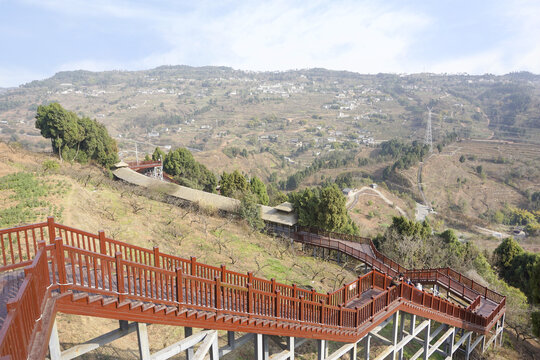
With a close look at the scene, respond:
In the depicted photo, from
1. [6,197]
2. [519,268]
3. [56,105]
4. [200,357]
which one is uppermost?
[56,105]

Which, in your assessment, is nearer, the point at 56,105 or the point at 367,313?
the point at 367,313

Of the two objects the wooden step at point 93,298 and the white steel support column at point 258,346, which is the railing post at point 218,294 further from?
the wooden step at point 93,298

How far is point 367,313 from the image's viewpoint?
10.1 metres

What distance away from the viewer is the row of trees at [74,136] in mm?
30641

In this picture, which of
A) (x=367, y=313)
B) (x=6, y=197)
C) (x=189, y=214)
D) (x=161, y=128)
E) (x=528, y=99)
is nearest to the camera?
(x=367, y=313)

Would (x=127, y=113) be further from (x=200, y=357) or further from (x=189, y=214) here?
(x=200, y=357)

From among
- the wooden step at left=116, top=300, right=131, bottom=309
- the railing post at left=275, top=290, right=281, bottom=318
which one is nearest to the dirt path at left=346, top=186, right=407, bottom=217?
the railing post at left=275, top=290, right=281, bottom=318

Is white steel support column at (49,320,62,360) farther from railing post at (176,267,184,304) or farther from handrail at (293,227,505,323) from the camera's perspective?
handrail at (293,227,505,323)

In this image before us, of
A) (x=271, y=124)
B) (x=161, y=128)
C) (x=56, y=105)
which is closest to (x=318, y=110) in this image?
(x=271, y=124)

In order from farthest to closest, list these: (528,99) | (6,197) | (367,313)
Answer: (528,99) < (6,197) < (367,313)

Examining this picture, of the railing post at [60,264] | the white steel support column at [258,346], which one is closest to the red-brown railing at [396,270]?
the white steel support column at [258,346]

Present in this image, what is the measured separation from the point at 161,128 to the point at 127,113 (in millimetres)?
28626

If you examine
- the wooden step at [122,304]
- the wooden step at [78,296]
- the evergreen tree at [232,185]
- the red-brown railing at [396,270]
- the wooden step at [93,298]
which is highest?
the wooden step at [78,296]

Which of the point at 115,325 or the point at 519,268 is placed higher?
the point at 115,325
